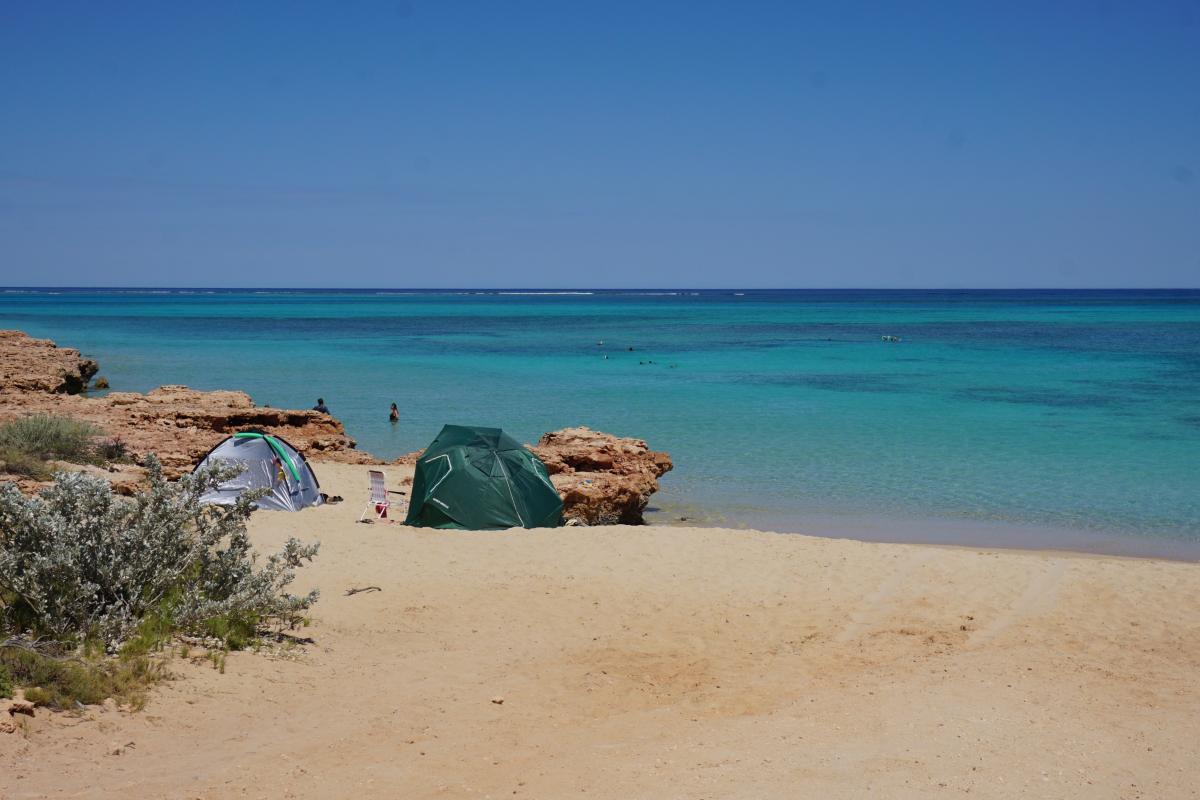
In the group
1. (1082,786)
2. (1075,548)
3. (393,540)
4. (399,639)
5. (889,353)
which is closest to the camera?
(1082,786)

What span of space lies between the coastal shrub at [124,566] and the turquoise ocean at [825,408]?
8.91 m

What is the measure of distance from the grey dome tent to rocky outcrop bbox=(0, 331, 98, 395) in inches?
412

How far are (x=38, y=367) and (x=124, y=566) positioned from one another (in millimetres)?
22765

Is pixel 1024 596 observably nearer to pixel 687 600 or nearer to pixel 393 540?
pixel 687 600

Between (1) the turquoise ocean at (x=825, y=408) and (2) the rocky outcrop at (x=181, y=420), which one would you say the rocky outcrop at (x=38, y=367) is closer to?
(2) the rocky outcrop at (x=181, y=420)

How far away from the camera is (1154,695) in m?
8.16

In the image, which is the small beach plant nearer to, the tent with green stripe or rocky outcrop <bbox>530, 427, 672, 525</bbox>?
the tent with green stripe

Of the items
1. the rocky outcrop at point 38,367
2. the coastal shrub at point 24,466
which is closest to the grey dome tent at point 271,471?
the coastal shrub at point 24,466

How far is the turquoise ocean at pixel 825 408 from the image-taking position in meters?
16.8

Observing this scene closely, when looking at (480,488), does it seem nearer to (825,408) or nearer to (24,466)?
(24,466)

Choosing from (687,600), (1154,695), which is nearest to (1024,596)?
(1154,695)

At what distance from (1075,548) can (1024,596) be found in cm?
455

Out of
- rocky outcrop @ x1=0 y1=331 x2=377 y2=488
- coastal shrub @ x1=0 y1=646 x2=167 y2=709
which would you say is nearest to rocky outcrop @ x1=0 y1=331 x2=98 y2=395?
rocky outcrop @ x1=0 y1=331 x2=377 y2=488

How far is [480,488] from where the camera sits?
13484 mm
